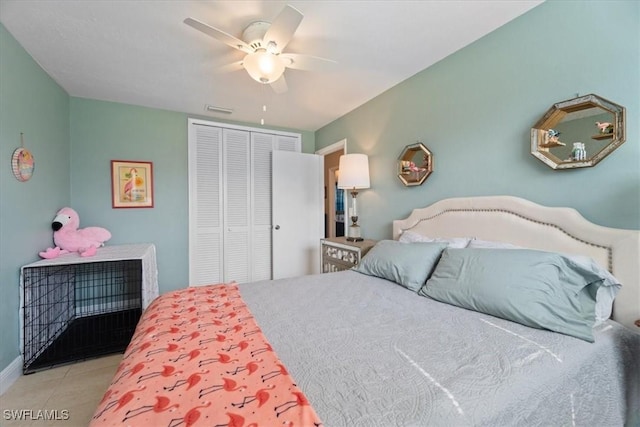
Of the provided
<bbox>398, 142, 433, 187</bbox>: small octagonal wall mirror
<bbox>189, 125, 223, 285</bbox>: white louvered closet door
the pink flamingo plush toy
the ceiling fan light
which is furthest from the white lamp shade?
the pink flamingo plush toy

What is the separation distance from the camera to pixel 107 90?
278 cm

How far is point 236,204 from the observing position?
12.2 feet

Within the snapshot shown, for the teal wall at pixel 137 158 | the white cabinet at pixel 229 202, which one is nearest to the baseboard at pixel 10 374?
the teal wall at pixel 137 158

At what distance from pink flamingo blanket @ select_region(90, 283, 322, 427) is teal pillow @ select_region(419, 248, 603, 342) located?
1.00 metres

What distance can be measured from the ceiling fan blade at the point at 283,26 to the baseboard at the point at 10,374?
274cm

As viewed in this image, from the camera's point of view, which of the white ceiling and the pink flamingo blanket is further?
the white ceiling

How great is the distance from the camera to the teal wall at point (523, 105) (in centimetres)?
135

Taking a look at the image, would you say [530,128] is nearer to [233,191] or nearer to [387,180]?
[387,180]

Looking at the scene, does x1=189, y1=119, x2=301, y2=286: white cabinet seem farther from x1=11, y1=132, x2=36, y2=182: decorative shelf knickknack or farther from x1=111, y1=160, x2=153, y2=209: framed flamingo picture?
x1=11, y1=132, x2=36, y2=182: decorative shelf knickknack

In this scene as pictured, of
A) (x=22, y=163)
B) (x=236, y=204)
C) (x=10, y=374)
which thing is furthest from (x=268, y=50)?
(x=10, y=374)

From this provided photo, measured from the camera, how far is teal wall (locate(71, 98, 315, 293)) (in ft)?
9.78

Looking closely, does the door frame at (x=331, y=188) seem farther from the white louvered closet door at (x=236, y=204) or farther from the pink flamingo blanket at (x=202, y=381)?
the pink flamingo blanket at (x=202, y=381)

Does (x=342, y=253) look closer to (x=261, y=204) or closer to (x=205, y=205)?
(x=261, y=204)

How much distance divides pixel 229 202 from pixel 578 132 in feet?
11.4
